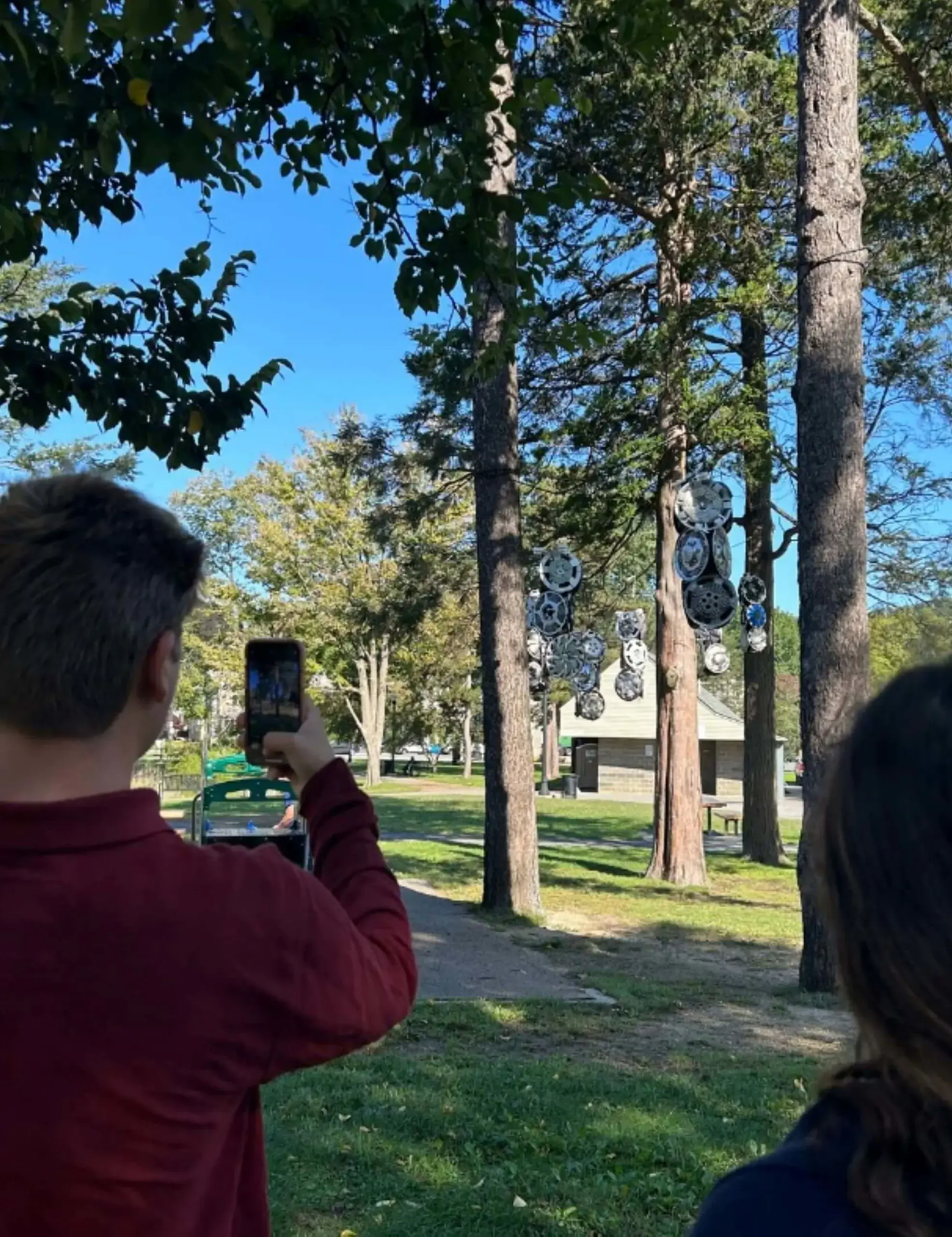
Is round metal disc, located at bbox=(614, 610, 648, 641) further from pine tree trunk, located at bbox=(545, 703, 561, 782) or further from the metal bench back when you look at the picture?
pine tree trunk, located at bbox=(545, 703, 561, 782)

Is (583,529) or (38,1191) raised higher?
(583,529)

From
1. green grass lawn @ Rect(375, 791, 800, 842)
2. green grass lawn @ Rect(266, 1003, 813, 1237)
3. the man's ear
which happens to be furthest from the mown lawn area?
green grass lawn @ Rect(375, 791, 800, 842)

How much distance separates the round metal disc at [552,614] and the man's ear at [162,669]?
14922 mm

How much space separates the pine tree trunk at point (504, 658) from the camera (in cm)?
1177

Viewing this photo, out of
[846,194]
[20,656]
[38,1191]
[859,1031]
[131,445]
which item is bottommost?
[38,1191]

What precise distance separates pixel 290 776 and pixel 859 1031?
973 millimetres

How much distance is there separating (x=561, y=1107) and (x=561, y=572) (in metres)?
11.6

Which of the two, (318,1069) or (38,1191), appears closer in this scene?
(38,1191)

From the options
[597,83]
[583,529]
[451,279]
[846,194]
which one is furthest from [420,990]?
[597,83]

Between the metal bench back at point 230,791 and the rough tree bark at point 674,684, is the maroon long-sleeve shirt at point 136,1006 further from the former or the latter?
the rough tree bark at point 674,684

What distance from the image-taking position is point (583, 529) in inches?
623

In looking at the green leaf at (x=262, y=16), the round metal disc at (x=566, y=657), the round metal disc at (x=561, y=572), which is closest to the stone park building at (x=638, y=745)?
the round metal disc at (x=566, y=657)

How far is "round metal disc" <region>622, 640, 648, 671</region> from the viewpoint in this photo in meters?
20.6

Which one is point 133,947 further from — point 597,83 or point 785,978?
point 597,83
